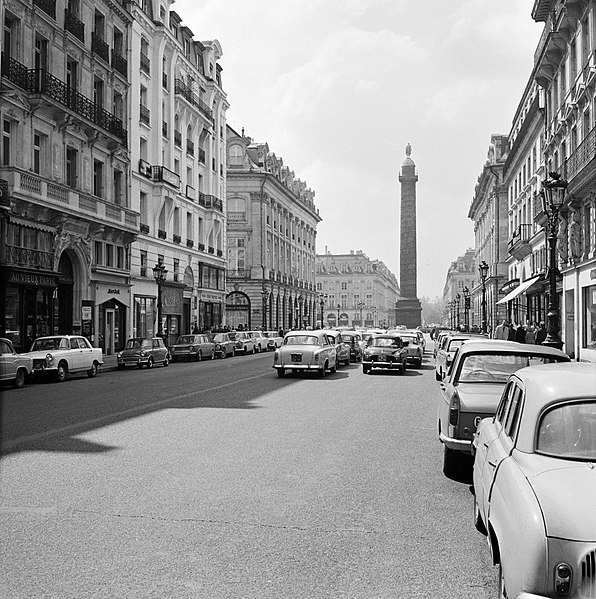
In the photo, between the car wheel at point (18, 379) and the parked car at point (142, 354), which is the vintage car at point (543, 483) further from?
the parked car at point (142, 354)

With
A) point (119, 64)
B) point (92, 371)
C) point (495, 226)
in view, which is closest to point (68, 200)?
point (92, 371)

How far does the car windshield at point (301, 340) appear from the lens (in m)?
25.1

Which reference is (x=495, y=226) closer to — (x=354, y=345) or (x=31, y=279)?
(x=354, y=345)

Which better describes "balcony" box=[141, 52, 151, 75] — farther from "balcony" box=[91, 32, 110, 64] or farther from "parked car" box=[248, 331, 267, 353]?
"parked car" box=[248, 331, 267, 353]

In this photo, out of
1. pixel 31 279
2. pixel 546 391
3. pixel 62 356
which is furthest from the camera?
pixel 31 279

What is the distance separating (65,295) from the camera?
34062 millimetres

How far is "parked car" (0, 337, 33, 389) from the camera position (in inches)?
793

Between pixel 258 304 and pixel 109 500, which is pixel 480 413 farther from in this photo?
pixel 258 304

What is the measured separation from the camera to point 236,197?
265ft

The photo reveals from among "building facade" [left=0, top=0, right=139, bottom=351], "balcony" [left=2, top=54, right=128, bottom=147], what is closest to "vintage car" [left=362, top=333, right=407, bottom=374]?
"building facade" [left=0, top=0, right=139, bottom=351]

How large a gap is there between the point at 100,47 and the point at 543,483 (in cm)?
3802

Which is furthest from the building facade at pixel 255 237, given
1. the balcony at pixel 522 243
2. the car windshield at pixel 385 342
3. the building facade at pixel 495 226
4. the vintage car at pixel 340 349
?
the car windshield at pixel 385 342

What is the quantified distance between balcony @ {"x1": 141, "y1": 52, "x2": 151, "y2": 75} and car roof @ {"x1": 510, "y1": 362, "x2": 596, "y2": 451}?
4304cm

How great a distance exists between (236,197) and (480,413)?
7446cm
